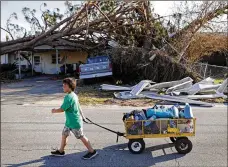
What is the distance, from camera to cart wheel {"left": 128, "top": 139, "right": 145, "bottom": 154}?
5316 mm

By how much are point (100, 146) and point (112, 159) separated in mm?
765

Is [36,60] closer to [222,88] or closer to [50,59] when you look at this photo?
[50,59]

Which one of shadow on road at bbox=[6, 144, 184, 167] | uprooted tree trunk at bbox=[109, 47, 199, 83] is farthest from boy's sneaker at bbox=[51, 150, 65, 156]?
uprooted tree trunk at bbox=[109, 47, 199, 83]

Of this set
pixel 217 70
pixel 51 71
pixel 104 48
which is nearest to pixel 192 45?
pixel 217 70

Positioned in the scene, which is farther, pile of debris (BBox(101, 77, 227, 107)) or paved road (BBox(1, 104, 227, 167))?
pile of debris (BBox(101, 77, 227, 107))

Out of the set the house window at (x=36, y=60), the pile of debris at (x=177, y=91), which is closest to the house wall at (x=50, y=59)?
the house window at (x=36, y=60)

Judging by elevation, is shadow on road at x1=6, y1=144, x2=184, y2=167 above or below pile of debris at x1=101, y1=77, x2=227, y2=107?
below

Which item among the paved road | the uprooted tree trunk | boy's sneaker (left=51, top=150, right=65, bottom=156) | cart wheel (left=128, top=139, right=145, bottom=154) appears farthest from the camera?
the uprooted tree trunk

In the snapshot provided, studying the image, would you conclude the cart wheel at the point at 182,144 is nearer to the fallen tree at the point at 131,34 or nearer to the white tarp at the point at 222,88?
the white tarp at the point at 222,88

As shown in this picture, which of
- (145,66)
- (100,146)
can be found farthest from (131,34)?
(100,146)

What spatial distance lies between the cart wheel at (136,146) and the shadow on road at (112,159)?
0.09 metres

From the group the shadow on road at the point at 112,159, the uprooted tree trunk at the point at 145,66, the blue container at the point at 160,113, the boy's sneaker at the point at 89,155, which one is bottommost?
the shadow on road at the point at 112,159

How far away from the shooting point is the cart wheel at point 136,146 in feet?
17.4

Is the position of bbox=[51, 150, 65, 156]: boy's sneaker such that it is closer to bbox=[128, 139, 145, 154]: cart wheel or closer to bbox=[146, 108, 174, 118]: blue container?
bbox=[128, 139, 145, 154]: cart wheel
